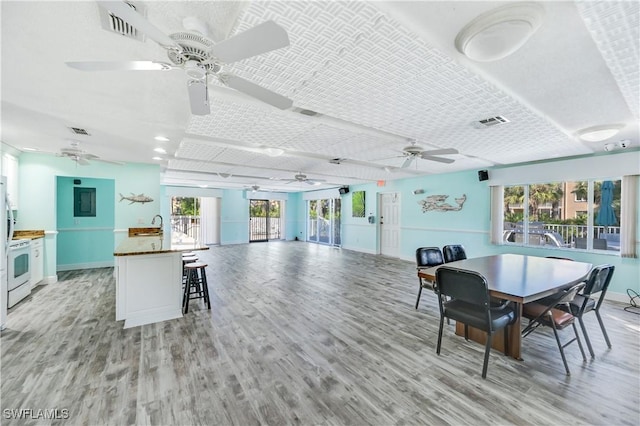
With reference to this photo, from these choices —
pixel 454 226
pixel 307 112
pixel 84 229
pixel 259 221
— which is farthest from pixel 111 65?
pixel 259 221

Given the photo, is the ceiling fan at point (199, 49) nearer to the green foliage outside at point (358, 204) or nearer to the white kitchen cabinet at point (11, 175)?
the white kitchen cabinet at point (11, 175)

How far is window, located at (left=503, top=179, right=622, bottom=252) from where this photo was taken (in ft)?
14.7

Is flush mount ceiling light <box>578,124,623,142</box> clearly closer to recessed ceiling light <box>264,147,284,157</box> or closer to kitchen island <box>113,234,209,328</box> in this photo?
recessed ceiling light <box>264,147,284,157</box>

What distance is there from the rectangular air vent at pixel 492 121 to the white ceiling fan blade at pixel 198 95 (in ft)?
9.23

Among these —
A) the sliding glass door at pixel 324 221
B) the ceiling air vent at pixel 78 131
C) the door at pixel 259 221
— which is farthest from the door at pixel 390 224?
the ceiling air vent at pixel 78 131

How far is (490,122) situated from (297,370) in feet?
10.7

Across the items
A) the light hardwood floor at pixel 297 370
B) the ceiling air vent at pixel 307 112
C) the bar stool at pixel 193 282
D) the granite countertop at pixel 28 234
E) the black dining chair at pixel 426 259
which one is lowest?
the light hardwood floor at pixel 297 370

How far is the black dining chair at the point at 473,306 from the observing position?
2.19m

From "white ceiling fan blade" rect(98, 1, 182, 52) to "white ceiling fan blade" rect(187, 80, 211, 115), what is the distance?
0.32 metres

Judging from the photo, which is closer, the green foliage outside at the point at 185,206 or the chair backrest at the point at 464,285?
the chair backrest at the point at 464,285

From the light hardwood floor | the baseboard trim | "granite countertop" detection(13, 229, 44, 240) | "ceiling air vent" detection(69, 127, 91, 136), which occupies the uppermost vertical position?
"ceiling air vent" detection(69, 127, 91, 136)

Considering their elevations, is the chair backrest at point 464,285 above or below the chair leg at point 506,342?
above

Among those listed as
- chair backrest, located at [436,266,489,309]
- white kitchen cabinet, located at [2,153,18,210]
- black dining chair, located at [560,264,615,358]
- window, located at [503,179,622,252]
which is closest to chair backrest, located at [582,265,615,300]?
black dining chair, located at [560,264,615,358]

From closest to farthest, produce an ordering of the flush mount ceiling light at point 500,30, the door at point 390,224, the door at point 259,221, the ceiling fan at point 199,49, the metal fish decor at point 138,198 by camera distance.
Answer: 1. the ceiling fan at point 199,49
2. the flush mount ceiling light at point 500,30
3. the metal fish decor at point 138,198
4. the door at point 390,224
5. the door at point 259,221
